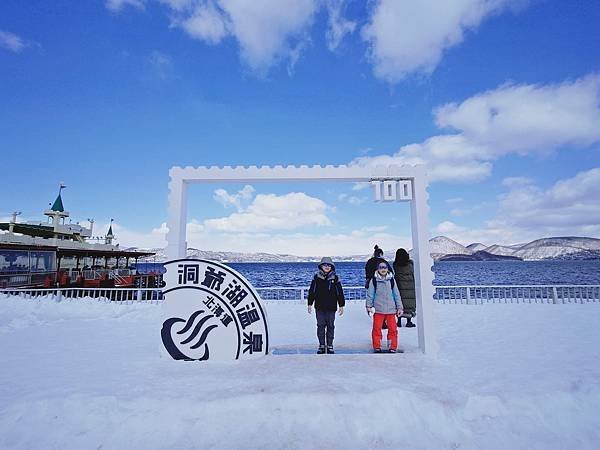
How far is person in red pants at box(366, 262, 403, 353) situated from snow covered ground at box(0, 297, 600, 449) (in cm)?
38

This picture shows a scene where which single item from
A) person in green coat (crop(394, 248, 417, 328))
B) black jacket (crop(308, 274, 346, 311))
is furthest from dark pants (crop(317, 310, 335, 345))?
person in green coat (crop(394, 248, 417, 328))

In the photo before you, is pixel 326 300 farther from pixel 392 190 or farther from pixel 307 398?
pixel 392 190

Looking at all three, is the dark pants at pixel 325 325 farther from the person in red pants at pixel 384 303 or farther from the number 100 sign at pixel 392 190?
the number 100 sign at pixel 392 190

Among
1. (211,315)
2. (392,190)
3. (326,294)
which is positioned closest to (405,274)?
(392,190)

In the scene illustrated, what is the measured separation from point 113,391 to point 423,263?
13.9ft

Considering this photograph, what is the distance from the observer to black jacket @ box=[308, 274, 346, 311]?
4.64m

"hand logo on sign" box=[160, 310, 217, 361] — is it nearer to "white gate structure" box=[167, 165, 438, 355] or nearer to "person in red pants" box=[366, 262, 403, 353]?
"white gate structure" box=[167, 165, 438, 355]

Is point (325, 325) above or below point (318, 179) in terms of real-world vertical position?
below

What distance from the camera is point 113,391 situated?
3141 mm

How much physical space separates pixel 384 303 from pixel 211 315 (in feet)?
8.52

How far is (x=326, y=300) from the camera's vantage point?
4652 mm

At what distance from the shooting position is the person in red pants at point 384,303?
4613 millimetres

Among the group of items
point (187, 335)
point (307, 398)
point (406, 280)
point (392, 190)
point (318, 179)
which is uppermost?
point (318, 179)

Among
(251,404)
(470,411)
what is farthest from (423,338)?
(251,404)
